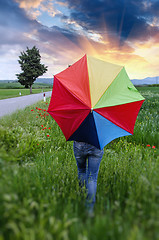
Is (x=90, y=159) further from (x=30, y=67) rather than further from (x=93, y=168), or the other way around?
(x=30, y=67)

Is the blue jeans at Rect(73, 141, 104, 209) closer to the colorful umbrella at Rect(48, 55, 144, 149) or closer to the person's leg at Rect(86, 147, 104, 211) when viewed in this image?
the person's leg at Rect(86, 147, 104, 211)

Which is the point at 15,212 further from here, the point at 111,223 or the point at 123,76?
the point at 123,76

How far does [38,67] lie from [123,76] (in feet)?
145

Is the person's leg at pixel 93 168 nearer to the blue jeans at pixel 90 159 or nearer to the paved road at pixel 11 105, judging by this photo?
the blue jeans at pixel 90 159

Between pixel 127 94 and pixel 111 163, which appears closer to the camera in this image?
pixel 127 94

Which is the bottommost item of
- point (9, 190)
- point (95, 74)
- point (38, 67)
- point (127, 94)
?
point (9, 190)

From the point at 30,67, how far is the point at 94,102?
43.0 m

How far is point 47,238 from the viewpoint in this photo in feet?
4.01

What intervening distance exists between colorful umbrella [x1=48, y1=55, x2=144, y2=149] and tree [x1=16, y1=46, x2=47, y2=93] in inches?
1628

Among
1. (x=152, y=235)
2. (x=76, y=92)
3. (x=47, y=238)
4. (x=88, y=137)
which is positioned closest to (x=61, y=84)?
(x=76, y=92)

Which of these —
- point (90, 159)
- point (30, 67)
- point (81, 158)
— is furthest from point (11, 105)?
point (30, 67)

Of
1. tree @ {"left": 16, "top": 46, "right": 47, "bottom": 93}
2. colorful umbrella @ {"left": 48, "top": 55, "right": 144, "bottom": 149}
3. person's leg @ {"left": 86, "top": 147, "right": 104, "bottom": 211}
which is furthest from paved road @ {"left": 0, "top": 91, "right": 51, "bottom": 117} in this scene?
tree @ {"left": 16, "top": 46, "right": 47, "bottom": 93}

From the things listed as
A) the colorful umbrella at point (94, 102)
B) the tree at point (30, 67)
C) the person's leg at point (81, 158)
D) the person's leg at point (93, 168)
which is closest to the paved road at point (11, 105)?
the person's leg at point (81, 158)

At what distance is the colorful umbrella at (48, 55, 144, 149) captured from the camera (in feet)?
6.70
